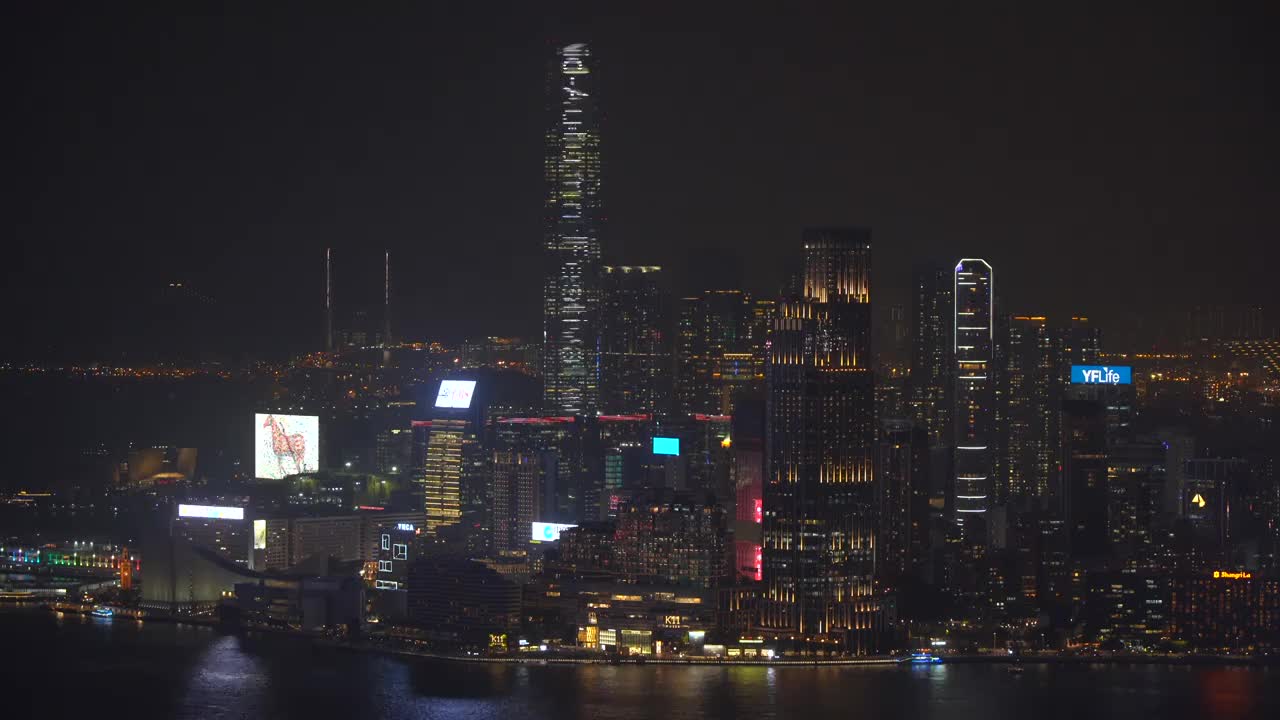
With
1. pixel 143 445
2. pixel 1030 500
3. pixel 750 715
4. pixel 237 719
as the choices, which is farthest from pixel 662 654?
pixel 143 445

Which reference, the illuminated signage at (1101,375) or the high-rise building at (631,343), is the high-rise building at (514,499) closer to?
the high-rise building at (631,343)

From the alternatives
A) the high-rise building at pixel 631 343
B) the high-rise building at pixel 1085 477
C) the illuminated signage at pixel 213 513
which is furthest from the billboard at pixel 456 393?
the high-rise building at pixel 1085 477

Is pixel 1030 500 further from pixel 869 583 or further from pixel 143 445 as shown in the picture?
pixel 143 445

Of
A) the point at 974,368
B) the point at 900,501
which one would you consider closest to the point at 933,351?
the point at 974,368

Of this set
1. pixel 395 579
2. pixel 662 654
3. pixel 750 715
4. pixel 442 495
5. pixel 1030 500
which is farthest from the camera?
pixel 442 495

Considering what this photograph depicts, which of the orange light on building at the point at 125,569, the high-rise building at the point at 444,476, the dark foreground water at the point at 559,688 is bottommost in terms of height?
the dark foreground water at the point at 559,688

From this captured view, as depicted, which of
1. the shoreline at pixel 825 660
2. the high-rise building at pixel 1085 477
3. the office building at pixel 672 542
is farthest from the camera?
the high-rise building at pixel 1085 477

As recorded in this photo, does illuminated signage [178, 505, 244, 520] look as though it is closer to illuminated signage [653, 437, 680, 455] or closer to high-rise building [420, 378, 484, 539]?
high-rise building [420, 378, 484, 539]
